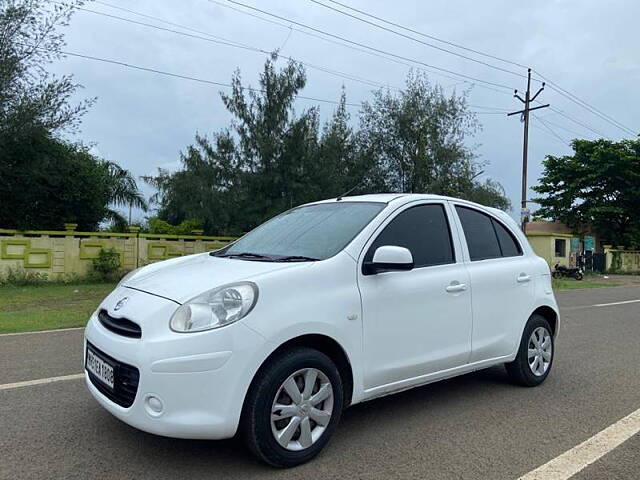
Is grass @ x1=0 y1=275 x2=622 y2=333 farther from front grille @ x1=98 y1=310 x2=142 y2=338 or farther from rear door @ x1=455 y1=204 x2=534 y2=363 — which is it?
rear door @ x1=455 y1=204 x2=534 y2=363

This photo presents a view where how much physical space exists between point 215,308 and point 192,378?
407 mm

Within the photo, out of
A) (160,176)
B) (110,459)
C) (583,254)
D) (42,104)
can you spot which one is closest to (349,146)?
(42,104)

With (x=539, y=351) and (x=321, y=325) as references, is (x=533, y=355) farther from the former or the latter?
(x=321, y=325)

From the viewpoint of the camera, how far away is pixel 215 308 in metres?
3.13

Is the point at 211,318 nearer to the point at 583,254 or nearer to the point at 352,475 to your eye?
the point at 352,475

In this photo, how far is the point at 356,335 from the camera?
3537 millimetres

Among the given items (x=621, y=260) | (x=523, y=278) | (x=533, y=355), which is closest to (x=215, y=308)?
(x=523, y=278)

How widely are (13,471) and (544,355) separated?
442 cm

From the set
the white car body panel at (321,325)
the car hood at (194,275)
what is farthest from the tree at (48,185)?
the white car body panel at (321,325)

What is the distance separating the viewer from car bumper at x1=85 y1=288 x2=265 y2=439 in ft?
9.70

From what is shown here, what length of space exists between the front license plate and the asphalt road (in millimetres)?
469

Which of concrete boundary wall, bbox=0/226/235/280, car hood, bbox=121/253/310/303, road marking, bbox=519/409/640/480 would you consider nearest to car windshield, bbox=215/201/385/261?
car hood, bbox=121/253/310/303

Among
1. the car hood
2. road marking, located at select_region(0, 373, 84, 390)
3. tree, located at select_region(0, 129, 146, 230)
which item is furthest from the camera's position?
tree, located at select_region(0, 129, 146, 230)

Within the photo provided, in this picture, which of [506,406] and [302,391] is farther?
[506,406]
